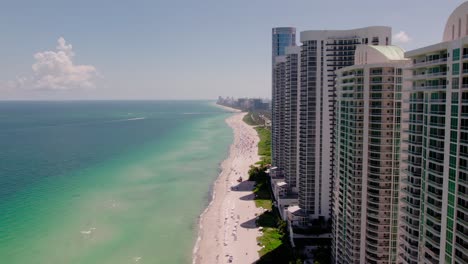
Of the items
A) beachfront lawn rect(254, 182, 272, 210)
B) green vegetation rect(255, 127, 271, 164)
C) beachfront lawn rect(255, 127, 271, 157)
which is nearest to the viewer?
beachfront lawn rect(254, 182, 272, 210)

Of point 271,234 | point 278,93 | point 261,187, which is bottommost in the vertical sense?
point 271,234

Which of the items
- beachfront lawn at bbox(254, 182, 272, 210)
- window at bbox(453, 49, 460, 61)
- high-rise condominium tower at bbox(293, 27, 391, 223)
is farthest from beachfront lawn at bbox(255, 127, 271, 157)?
window at bbox(453, 49, 460, 61)

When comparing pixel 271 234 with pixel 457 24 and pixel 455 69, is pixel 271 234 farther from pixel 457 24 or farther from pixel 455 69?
pixel 457 24

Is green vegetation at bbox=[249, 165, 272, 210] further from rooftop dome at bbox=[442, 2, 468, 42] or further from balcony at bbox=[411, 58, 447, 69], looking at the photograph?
rooftop dome at bbox=[442, 2, 468, 42]

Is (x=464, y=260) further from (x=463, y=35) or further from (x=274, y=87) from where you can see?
(x=274, y=87)

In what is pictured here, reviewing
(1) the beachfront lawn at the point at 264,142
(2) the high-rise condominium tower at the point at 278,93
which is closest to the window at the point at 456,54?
(2) the high-rise condominium tower at the point at 278,93

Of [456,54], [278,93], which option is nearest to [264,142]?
[278,93]
